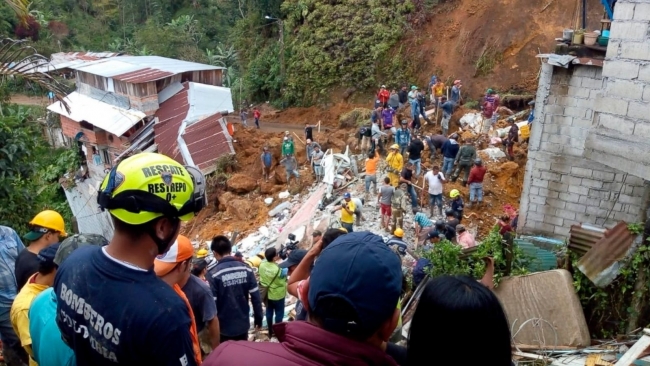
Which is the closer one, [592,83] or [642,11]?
[642,11]

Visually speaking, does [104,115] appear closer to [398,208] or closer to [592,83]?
[398,208]

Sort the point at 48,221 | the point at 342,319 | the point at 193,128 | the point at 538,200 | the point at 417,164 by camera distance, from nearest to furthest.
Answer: the point at 342,319
the point at 48,221
the point at 538,200
the point at 417,164
the point at 193,128

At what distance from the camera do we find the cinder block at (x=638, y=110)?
594 centimetres

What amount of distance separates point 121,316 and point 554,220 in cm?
914

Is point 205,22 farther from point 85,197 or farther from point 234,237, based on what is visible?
point 234,237

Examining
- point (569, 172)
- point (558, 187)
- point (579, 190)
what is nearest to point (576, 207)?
point (579, 190)

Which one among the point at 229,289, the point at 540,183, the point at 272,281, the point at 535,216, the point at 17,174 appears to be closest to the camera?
the point at 229,289

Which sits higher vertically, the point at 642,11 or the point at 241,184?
the point at 642,11

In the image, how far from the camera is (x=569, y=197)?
9297 millimetres

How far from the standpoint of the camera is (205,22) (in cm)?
3941

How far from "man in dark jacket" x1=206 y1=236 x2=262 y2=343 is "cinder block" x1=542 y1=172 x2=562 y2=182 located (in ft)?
21.7

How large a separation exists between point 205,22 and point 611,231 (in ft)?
126

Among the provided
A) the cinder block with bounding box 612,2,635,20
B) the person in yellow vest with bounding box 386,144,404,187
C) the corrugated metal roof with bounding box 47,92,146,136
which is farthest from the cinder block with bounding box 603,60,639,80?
the corrugated metal roof with bounding box 47,92,146,136

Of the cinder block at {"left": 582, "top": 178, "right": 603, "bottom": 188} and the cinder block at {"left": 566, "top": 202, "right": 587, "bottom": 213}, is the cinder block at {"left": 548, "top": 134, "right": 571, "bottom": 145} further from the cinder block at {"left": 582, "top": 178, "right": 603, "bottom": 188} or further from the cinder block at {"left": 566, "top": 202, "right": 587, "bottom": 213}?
the cinder block at {"left": 566, "top": 202, "right": 587, "bottom": 213}
